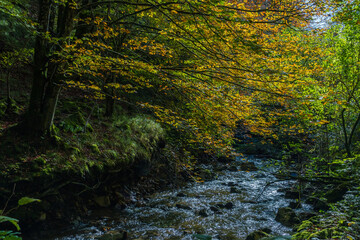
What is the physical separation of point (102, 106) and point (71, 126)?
120 inches

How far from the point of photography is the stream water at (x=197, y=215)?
225 inches

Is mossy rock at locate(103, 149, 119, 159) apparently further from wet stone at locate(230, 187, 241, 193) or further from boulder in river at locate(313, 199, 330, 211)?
boulder in river at locate(313, 199, 330, 211)

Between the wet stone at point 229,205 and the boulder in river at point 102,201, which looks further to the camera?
the wet stone at point 229,205

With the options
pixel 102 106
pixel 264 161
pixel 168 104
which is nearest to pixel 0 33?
pixel 102 106

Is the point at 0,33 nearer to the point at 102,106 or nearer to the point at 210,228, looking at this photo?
the point at 102,106

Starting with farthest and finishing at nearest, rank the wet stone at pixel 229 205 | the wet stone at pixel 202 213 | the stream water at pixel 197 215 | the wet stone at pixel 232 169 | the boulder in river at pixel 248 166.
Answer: the wet stone at pixel 232 169
the boulder in river at pixel 248 166
the wet stone at pixel 229 205
the wet stone at pixel 202 213
the stream water at pixel 197 215

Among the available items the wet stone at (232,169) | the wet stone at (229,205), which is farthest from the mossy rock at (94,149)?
the wet stone at (232,169)

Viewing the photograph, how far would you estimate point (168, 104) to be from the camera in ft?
31.0

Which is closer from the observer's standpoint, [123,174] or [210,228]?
[210,228]

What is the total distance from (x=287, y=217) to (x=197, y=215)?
→ 2679 mm

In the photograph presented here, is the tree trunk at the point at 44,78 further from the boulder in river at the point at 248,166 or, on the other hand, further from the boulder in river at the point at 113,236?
the boulder in river at the point at 248,166

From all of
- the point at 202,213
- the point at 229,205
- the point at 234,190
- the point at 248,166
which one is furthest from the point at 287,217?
the point at 248,166

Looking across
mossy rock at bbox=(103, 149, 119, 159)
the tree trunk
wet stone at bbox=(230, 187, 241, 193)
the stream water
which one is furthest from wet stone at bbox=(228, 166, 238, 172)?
the tree trunk

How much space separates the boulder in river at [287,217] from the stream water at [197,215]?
182 mm
